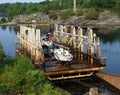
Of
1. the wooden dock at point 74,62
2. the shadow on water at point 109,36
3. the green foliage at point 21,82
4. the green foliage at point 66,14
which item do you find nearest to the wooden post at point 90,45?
the wooden dock at point 74,62

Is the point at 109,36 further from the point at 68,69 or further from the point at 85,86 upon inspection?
the point at 85,86

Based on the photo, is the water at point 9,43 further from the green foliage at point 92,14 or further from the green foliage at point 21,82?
the green foliage at point 92,14

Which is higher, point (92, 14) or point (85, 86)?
point (92, 14)

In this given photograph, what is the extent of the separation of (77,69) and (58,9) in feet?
427

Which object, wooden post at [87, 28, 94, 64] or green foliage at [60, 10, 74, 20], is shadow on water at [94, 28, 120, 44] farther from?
green foliage at [60, 10, 74, 20]

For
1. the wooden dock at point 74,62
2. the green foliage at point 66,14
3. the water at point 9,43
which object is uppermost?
the green foliage at point 66,14

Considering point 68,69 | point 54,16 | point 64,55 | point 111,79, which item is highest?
point 54,16

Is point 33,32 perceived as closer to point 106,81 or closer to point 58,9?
point 106,81

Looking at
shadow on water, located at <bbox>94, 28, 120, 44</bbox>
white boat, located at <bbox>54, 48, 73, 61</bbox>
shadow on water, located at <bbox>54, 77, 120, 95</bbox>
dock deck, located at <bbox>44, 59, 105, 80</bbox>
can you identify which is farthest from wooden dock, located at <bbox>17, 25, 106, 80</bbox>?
shadow on water, located at <bbox>94, 28, 120, 44</bbox>

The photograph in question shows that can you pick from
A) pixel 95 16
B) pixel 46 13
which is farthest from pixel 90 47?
pixel 46 13

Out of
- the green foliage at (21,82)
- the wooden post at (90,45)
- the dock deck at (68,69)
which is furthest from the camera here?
the wooden post at (90,45)

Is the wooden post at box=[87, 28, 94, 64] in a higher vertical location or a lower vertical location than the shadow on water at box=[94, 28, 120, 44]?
higher

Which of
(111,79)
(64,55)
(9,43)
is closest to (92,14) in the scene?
(9,43)

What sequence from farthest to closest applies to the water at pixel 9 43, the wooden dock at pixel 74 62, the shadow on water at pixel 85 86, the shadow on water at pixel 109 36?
1. the shadow on water at pixel 109 36
2. the water at pixel 9 43
3. the wooden dock at pixel 74 62
4. the shadow on water at pixel 85 86
